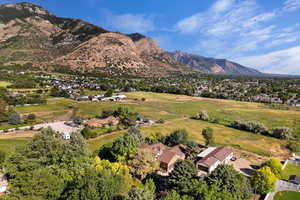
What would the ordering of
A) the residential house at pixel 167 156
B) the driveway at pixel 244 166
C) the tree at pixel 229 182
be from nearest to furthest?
1. the tree at pixel 229 182
2. the residential house at pixel 167 156
3. the driveway at pixel 244 166

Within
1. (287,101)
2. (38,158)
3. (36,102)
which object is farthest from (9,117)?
(287,101)

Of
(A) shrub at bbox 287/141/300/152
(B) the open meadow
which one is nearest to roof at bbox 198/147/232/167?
(B) the open meadow

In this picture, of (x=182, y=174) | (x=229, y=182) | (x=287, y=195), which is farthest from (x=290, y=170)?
(x=182, y=174)

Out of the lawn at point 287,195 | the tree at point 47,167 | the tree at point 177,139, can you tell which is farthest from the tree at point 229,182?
the tree at point 177,139

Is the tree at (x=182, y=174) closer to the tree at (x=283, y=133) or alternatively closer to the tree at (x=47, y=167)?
the tree at (x=47, y=167)

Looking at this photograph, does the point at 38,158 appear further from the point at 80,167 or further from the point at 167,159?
the point at 167,159

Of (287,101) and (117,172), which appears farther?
(287,101)
